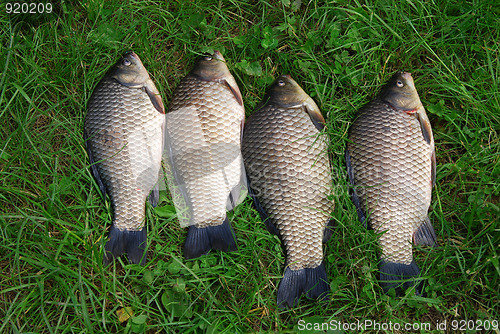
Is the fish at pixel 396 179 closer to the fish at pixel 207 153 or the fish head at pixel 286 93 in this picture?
the fish head at pixel 286 93

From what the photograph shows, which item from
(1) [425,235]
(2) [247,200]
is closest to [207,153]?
(2) [247,200]

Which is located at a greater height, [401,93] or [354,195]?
[401,93]

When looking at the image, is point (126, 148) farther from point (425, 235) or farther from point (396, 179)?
point (425, 235)

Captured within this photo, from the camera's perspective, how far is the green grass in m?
2.42

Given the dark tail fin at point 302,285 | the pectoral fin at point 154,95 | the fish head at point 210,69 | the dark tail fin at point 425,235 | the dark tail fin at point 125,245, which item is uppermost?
the fish head at point 210,69

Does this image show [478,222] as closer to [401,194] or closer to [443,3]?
[401,194]

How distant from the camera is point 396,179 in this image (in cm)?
234

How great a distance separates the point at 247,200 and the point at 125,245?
0.90 metres

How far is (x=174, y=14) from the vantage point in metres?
2.76

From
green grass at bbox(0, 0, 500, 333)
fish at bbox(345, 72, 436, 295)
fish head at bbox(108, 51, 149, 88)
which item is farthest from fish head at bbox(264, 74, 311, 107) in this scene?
fish head at bbox(108, 51, 149, 88)

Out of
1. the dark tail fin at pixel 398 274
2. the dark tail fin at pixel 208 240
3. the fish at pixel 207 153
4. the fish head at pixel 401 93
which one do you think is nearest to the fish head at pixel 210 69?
the fish at pixel 207 153

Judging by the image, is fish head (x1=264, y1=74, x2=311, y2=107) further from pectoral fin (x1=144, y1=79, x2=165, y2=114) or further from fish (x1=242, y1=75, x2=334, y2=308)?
pectoral fin (x1=144, y1=79, x2=165, y2=114)

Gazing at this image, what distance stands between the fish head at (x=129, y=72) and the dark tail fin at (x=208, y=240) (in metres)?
1.09

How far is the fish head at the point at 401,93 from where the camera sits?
97.0 inches
